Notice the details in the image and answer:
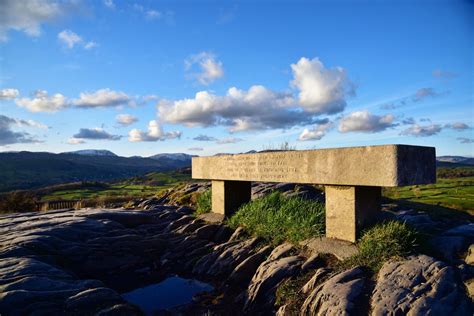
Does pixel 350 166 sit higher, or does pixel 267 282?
pixel 350 166

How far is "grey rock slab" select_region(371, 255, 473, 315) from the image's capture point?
602 centimetres

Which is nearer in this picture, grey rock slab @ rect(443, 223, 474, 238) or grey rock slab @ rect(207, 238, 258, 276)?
grey rock slab @ rect(443, 223, 474, 238)

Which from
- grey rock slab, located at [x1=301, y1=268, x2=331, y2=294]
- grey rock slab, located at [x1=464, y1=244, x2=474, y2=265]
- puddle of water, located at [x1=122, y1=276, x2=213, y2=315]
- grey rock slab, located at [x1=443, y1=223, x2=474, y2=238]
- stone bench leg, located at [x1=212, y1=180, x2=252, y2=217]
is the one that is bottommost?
puddle of water, located at [x1=122, y1=276, x2=213, y2=315]

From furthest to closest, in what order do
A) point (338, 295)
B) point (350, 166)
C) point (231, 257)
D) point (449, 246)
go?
point (231, 257), point (350, 166), point (449, 246), point (338, 295)

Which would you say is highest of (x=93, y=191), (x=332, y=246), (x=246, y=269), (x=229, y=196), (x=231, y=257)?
(x=229, y=196)

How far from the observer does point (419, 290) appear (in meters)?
6.43

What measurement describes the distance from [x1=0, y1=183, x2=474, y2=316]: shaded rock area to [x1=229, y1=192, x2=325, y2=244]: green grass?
449 mm

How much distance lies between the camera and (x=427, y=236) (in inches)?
351

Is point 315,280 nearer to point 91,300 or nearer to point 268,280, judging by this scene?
point 268,280

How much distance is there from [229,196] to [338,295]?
8260 mm

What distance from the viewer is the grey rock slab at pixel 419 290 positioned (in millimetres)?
6016

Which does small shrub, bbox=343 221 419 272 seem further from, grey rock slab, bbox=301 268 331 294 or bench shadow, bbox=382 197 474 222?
bench shadow, bbox=382 197 474 222

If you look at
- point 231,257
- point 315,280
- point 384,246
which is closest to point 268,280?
point 315,280

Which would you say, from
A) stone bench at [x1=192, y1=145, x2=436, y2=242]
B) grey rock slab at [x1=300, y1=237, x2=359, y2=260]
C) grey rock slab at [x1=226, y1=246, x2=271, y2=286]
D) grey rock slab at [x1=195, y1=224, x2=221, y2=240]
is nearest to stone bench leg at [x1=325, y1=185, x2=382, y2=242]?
stone bench at [x1=192, y1=145, x2=436, y2=242]
